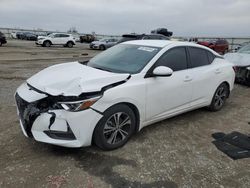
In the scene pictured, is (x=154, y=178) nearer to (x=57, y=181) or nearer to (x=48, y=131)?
(x=57, y=181)

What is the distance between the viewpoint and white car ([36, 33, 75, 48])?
2692 cm

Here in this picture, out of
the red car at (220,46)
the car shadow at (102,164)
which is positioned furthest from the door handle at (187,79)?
the red car at (220,46)

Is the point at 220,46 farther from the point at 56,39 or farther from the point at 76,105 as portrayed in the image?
the point at 76,105

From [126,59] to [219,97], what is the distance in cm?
244

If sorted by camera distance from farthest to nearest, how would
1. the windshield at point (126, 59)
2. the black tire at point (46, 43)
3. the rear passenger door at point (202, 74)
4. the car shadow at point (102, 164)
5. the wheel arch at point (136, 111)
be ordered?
the black tire at point (46, 43), the rear passenger door at point (202, 74), the windshield at point (126, 59), the wheel arch at point (136, 111), the car shadow at point (102, 164)

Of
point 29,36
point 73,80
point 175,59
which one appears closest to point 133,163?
point 73,80

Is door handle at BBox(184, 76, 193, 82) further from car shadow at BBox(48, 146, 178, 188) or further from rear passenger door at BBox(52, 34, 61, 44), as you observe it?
rear passenger door at BBox(52, 34, 61, 44)

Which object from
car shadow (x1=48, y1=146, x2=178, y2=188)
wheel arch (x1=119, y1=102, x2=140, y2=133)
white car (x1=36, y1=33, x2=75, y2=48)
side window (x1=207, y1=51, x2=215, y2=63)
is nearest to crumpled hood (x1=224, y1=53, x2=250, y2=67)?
side window (x1=207, y1=51, x2=215, y2=63)

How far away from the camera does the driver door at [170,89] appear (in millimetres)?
3865

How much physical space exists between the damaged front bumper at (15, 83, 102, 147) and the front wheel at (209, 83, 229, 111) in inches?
118

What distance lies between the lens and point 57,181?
2855 mm

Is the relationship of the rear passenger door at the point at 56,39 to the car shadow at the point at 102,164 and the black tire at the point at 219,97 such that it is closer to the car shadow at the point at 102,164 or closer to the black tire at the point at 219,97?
the black tire at the point at 219,97

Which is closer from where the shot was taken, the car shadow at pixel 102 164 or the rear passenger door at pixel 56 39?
the car shadow at pixel 102 164

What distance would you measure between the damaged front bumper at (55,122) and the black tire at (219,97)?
300 cm
